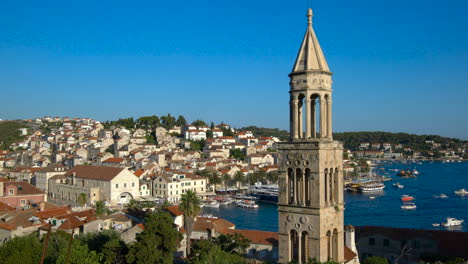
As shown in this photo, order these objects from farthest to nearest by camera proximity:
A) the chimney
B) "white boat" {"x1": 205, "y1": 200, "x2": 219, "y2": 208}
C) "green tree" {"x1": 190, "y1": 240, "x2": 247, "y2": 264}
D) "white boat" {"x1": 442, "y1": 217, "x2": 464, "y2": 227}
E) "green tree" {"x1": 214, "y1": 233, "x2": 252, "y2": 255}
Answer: "white boat" {"x1": 205, "y1": 200, "x2": 219, "y2": 208} → "white boat" {"x1": 442, "y1": 217, "x2": 464, "y2": 227} → "green tree" {"x1": 214, "y1": 233, "x2": 252, "y2": 255} → the chimney → "green tree" {"x1": 190, "y1": 240, "x2": 247, "y2": 264}

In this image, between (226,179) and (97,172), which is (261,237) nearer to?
(97,172)

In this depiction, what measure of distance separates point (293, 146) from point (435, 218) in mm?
39691

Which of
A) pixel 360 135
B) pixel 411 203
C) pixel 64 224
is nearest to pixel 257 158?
pixel 411 203

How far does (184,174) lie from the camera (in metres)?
62.2

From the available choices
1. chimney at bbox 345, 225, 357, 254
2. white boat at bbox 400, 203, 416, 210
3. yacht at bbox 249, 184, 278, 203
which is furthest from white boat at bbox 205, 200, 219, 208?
chimney at bbox 345, 225, 357, 254

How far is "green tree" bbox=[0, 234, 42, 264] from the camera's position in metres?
18.2

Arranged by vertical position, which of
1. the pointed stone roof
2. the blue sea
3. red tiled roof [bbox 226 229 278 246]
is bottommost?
the blue sea

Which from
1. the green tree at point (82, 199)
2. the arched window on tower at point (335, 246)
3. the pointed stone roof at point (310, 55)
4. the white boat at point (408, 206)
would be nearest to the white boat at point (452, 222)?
the white boat at point (408, 206)

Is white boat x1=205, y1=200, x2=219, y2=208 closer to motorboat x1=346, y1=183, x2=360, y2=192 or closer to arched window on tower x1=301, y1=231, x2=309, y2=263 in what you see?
motorboat x1=346, y1=183, x2=360, y2=192

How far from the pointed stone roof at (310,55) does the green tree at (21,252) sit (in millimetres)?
13067

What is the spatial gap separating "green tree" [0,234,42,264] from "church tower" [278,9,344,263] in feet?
36.1

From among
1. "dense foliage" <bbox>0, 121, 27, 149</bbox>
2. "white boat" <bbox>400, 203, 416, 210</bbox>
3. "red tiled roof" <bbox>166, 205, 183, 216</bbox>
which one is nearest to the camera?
"red tiled roof" <bbox>166, 205, 183, 216</bbox>

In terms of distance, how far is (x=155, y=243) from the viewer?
19859 mm

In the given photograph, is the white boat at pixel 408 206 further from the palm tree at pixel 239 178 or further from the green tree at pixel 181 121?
the green tree at pixel 181 121
